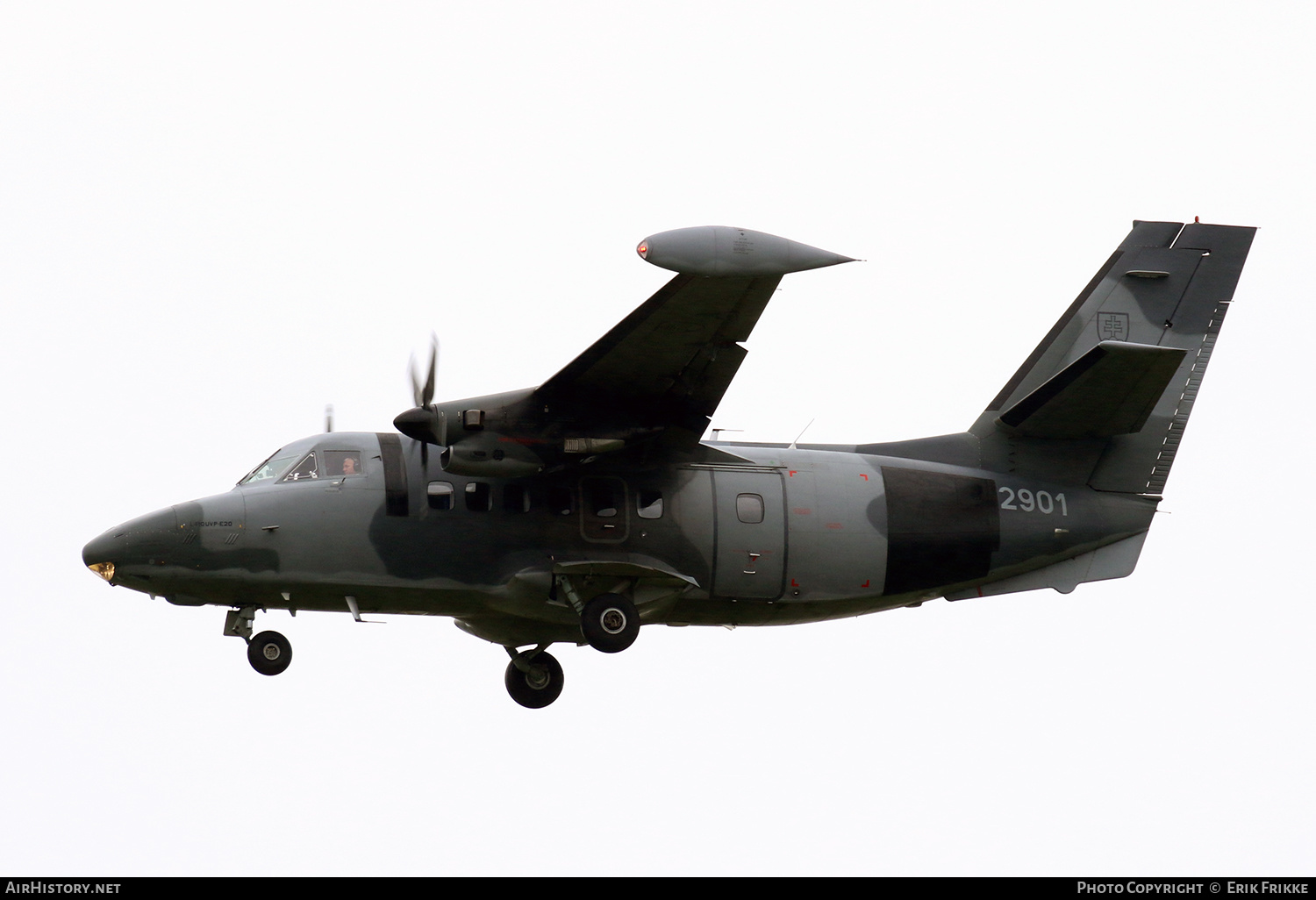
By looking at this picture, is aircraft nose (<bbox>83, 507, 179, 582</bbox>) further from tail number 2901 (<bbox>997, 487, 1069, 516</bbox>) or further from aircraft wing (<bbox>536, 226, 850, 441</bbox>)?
tail number 2901 (<bbox>997, 487, 1069, 516</bbox>)

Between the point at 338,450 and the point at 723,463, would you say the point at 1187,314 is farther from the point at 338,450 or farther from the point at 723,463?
the point at 338,450

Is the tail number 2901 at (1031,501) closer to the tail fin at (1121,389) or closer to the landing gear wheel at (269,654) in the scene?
the tail fin at (1121,389)

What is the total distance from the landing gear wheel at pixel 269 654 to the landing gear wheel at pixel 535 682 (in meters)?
3.59

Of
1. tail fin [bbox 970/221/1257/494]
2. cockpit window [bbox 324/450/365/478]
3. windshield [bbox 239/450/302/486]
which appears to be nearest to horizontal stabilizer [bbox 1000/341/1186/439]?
tail fin [bbox 970/221/1257/494]

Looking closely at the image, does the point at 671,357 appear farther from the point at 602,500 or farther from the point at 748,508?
the point at 748,508

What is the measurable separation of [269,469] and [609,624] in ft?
14.6

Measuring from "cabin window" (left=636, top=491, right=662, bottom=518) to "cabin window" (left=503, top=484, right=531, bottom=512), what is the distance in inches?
53.2

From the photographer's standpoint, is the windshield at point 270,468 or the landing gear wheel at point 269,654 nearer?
the landing gear wheel at point 269,654

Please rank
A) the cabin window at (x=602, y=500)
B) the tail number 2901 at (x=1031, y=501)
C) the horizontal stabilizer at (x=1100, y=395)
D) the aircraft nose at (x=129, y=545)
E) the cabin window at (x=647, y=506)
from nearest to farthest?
the aircraft nose at (x=129, y=545), the cabin window at (x=602, y=500), the cabin window at (x=647, y=506), the horizontal stabilizer at (x=1100, y=395), the tail number 2901 at (x=1031, y=501)

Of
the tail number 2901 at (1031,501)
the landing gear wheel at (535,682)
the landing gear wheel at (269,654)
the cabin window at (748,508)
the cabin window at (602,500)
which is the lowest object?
the landing gear wheel at (535,682)

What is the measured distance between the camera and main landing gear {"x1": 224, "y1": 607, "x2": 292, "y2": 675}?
67.4 ft

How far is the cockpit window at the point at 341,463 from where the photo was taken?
2098 cm

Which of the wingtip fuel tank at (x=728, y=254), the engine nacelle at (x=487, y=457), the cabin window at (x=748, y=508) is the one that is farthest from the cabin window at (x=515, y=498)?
the wingtip fuel tank at (x=728, y=254)

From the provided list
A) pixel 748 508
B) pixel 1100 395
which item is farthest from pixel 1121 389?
pixel 748 508
